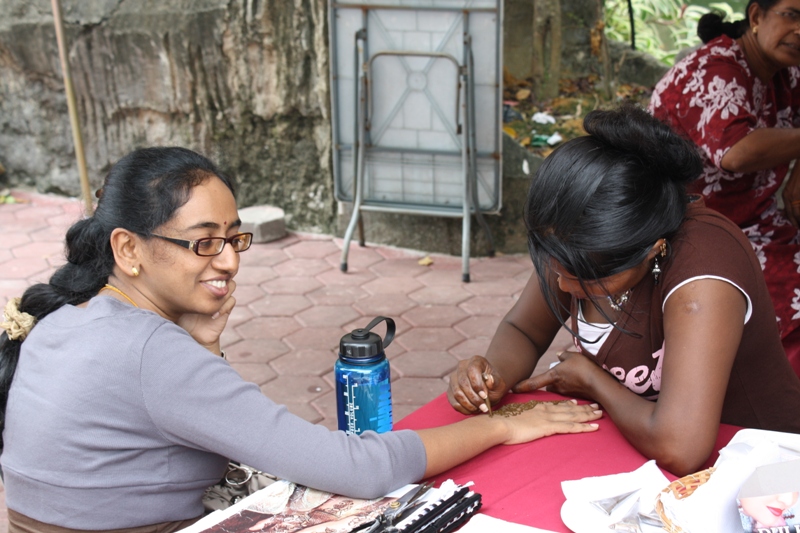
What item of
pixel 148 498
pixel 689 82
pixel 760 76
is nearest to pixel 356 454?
pixel 148 498

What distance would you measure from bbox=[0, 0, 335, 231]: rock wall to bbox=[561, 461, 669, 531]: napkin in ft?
12.4

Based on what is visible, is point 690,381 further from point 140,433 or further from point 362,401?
point 140,433

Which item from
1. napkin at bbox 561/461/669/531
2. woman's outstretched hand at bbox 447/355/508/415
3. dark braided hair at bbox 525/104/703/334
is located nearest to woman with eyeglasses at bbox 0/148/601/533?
woman's outstretched hand at bbox 447/355/508/415

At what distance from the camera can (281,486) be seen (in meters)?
1.48

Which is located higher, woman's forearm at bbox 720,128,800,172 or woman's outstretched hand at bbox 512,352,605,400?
woman's forearm at bbox 720,128,800,172

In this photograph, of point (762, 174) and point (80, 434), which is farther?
point (762, 174)

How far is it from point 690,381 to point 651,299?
0.22 m

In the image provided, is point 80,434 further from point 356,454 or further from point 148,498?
point 356,454

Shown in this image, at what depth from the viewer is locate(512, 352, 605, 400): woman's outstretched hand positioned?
1.83m

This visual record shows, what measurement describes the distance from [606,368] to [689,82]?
4.02 feet

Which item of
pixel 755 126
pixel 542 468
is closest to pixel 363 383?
pixel 542 468

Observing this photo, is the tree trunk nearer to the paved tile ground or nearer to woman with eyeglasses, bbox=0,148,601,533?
the paved tile ground

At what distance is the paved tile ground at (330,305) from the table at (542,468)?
152 cm

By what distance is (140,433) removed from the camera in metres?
1.48
